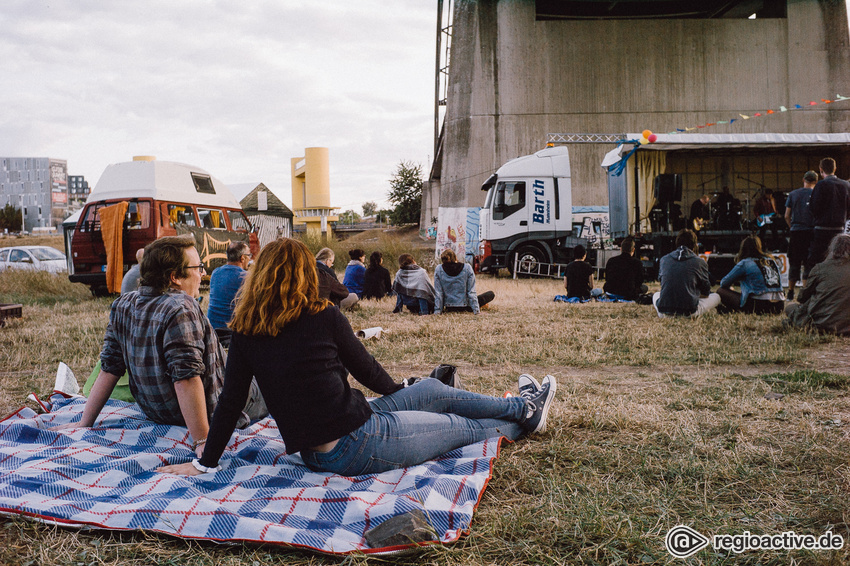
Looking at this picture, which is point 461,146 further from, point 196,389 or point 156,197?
point 196,389

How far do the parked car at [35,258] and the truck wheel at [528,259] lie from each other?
511 inches

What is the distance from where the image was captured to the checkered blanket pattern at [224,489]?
2.44m

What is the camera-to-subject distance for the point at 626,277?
433 inches

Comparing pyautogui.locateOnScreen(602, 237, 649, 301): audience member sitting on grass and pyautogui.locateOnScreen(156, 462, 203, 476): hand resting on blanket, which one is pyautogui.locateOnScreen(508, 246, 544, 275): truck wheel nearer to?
pyautogui.locateOnScreen(602, 237, 649, 301): audience member sitting on grass

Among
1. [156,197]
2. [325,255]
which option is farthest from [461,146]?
[325,255]

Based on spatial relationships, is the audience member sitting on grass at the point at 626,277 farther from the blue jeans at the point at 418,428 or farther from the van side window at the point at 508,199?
the blue jeans at the point at 418,428

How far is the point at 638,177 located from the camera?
14.2 m

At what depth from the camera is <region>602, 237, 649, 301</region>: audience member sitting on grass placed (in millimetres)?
11000

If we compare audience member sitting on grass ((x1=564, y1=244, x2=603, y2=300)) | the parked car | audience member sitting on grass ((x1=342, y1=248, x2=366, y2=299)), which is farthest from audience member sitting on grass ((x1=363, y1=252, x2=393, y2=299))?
the parked car

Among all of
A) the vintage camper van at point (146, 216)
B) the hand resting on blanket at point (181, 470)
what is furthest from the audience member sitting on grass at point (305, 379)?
the vintage camper van at point (146, 216)

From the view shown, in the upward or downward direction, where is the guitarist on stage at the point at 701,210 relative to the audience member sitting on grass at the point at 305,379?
upward

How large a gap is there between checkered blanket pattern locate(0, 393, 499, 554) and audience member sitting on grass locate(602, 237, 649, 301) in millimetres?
8348

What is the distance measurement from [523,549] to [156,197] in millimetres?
12243

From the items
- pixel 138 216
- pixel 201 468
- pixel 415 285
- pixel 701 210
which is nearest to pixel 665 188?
pixel 701 210
